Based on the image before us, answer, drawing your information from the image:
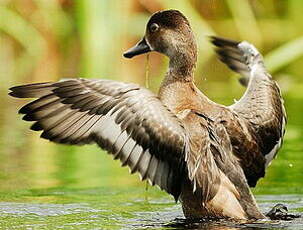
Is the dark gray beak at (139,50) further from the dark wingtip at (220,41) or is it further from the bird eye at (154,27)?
the dark wingtip at (220,41)

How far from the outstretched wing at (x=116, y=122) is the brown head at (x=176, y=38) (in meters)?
1.09

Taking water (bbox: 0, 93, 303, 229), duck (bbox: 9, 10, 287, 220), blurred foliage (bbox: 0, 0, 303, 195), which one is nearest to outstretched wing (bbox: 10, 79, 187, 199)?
duck (bbox: 9, 10, 287, 220)

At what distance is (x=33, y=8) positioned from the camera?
20.5m

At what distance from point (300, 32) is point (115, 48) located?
4.06 metres

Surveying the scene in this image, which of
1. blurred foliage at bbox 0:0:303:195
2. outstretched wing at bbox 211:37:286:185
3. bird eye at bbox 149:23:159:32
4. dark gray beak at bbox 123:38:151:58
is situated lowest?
outstretched wing at bbox 211:37:286:185

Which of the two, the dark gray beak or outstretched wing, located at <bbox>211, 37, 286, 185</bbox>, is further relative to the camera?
the dark gray beak

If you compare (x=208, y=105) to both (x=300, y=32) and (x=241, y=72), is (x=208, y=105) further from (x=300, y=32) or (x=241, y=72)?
(x=300, y=32)

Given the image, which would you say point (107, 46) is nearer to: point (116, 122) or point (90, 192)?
point (90, 192)

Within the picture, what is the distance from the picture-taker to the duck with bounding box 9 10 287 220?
773 cm

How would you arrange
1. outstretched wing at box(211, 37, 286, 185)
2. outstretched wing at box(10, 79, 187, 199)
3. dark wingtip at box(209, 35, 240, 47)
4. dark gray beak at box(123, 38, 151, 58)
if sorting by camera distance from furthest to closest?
1. dark wingtip at box(209, 35, 240, 47)
2. dark gray beak at box(123, 38, 151, 58)
3. outstretched wing at box(211, 37, 286, 185)
4. outstretched wing at box(10, 79, 187, 199)

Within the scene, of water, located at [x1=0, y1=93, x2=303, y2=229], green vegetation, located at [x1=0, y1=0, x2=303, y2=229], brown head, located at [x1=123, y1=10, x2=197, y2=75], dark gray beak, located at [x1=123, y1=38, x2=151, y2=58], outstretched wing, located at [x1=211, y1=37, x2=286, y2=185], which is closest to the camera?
water, located at [x1=0, y1=93, x2=303, y2=229]

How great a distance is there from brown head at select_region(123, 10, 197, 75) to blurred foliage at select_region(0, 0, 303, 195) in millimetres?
2418

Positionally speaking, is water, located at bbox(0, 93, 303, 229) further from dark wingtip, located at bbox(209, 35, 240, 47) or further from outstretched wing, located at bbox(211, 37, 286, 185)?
dark wingtip, located at bbox(209, 35, 240, 47)

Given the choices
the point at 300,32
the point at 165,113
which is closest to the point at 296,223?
the point at 165,113
